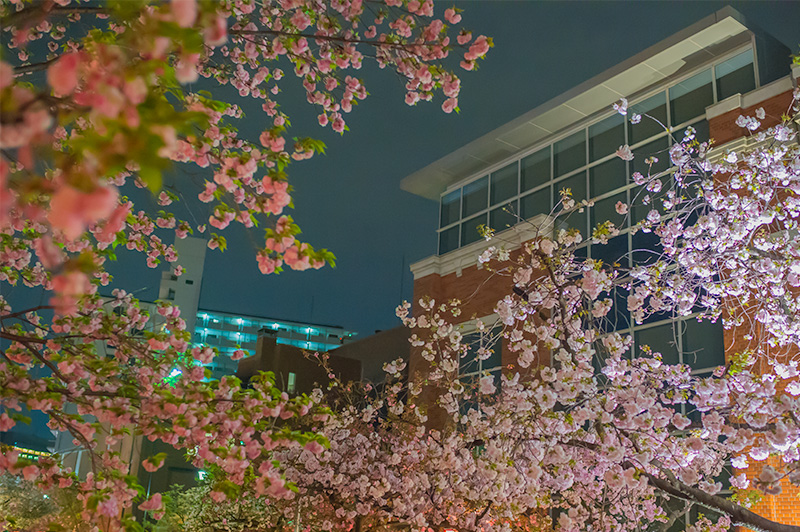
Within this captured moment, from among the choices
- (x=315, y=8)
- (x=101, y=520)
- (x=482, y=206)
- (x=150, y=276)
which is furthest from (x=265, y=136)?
(x=150, y=276)

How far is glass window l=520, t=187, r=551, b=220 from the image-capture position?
69.5ft

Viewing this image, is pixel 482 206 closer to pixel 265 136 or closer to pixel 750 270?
pixel 750 270

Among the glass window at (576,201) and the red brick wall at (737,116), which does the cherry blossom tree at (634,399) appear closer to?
the red brick wall at (737,116)

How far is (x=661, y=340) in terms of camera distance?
16703 millimetres

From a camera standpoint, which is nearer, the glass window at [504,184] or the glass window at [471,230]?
the glass window at [504,184]

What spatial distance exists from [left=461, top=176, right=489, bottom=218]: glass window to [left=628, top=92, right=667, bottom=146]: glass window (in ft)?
17.7

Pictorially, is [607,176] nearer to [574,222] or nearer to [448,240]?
[574,222]

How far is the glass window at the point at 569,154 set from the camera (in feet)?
67.5

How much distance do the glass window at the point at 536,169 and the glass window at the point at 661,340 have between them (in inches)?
233

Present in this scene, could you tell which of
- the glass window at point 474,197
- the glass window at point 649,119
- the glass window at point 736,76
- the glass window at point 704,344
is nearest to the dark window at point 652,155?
the glass window at point 649,119

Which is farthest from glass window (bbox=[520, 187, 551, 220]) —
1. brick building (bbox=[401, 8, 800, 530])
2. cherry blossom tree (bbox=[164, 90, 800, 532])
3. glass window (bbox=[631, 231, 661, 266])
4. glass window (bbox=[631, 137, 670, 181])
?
cherry blossom tree (bbox=[164, 90, 800, 532])

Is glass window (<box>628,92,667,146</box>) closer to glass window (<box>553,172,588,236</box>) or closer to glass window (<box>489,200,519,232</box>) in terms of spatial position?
glass window (<box>553,172,588,236</box>)

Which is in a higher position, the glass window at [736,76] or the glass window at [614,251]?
the glass window at [736,76]

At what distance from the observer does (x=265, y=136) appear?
5090 millimetres
